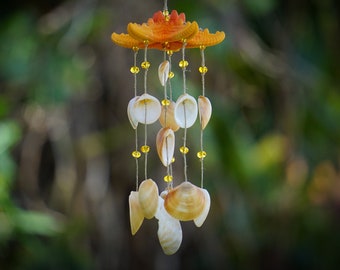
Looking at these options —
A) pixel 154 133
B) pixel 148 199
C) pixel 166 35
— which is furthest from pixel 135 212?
pixel 154 133

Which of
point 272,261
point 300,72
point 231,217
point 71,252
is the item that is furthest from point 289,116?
point 71,252

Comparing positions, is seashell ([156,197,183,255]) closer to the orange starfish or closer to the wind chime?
the wind chime

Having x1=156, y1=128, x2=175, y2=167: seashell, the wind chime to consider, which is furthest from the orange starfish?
x1=156, y1=128, x2=175, y2=167: seashell

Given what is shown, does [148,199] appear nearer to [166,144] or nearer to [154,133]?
[166,144]

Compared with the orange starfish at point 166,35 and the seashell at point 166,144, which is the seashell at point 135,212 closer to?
the seashell at point 166,144

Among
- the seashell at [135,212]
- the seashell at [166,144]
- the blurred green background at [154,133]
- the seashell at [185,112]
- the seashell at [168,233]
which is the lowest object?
the seashell at [168,233]

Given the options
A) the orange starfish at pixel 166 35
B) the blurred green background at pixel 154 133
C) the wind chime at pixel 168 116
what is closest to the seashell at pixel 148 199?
the wind chime at pixel 168 116
